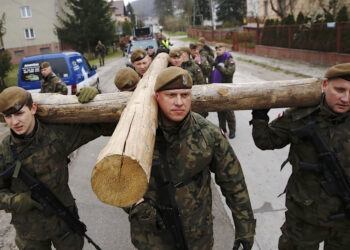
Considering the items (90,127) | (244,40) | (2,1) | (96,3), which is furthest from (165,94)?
(2,1)

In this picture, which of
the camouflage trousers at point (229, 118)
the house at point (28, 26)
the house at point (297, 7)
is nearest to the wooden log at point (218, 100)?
the camouflage trousers at point (229, 118)

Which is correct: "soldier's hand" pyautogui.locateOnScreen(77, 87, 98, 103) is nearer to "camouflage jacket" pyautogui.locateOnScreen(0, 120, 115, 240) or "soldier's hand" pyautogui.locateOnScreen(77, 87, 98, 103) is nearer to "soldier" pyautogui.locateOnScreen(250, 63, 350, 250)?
"camouflage jacket" pyautogui.locateOnScreen(0, 120, 115, 240)

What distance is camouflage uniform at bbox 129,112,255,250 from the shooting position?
2.06 meters

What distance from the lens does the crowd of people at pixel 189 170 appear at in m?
2.07

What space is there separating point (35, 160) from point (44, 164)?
8 centimetres

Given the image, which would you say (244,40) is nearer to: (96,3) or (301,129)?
(96,3)

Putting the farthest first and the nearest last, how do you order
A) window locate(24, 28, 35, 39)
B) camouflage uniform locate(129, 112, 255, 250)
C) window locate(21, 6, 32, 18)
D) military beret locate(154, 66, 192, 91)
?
window locate(24, 28, 35, 39)
window locate(21, 6, 32, 18)
camouflage uniform locate(129, 112, 255, 250)
military beret locate(154, 66, 192, 91)

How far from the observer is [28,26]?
1265 inches

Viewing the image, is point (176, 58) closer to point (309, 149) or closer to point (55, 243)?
point (309, 149)

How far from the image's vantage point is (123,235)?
3.62 metres

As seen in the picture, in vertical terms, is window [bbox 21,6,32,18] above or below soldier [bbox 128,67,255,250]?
above

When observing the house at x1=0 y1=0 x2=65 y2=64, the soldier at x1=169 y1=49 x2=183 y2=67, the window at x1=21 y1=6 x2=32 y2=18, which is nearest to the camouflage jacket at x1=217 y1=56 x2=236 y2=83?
the soldier at x1=169 y1=49 x2=183 y2=67

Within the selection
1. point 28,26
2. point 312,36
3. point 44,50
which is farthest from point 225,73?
point 28,26

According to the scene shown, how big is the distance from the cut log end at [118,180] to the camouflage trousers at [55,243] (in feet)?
5.14
